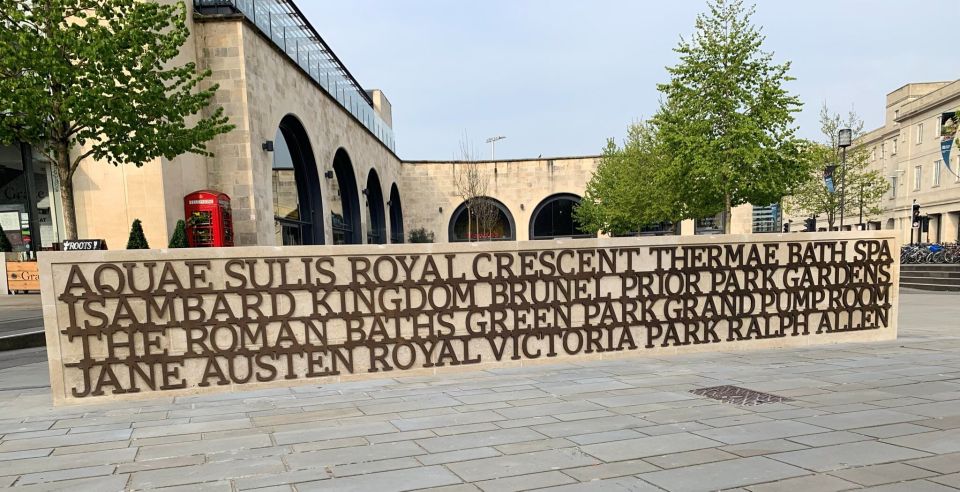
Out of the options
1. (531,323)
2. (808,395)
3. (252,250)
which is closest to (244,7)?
(252,250)

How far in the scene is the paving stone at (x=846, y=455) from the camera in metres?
3.74

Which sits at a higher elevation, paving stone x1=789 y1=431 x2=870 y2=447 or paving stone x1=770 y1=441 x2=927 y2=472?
paving stone x1=770 y1=441 x2=927 y2=472

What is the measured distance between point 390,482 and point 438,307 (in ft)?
11.6

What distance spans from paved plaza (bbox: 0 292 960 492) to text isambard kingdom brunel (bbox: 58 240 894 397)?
0.45m

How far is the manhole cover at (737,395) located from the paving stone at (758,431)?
0.72 metres

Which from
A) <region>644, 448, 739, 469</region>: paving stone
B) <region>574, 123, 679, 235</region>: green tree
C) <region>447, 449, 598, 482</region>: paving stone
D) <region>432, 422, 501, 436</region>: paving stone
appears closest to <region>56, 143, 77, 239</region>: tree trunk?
<region>432, 422, 501, 436</region>: paving stone

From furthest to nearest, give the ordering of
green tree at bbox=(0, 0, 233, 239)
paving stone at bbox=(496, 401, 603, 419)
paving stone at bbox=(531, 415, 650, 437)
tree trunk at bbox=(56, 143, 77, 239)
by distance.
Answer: tree trunk at bbox=(56, 143, 77, 239) < green tree at bbox=(0, 0, 233, 239) < paving stone at bbox=(496, 401, 603, 419) < paving stone at bbox=(531, 415, 650, 437)

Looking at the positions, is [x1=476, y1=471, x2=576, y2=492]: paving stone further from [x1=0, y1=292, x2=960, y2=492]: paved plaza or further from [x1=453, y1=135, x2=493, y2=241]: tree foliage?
[x1=453, y1=135, x2=493, y2=241]: tree foliage

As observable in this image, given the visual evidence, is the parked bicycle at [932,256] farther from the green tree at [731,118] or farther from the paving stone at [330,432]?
the paving stone at [330,432]

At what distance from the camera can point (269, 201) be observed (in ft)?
54.4

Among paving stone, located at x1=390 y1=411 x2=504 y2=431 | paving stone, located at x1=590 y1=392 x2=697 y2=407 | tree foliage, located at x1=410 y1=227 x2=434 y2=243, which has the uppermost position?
tree foliage, located at x1=410 y1=227 x2=434 y2=243

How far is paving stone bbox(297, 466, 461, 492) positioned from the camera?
11.5 ft

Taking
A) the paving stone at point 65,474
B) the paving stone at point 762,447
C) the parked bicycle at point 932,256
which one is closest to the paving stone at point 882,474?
the paving stone at point 762,447

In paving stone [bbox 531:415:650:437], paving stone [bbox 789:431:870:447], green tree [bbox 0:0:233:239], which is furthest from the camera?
green tree [bbox 0:0:233:239]
